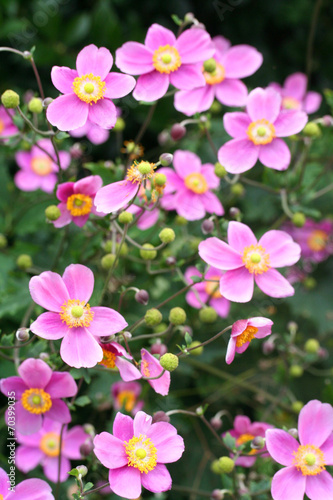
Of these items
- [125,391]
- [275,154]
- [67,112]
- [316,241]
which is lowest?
[125,391]

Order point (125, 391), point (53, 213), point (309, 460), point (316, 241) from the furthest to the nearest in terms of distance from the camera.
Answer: point (316, 241) < point (125, 391) < point (53, 213) < point (309, 460)

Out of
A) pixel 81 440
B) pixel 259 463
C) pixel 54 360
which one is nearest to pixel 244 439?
pixel 259 463

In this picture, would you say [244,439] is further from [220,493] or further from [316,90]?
[316,90]

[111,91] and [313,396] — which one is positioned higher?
[111,91]

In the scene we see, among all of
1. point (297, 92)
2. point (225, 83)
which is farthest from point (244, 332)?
point (297, 92)

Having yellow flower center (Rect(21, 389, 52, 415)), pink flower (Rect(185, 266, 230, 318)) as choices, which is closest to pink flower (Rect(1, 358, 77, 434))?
yellow flower center (Rect(21, 389, 52, 415))

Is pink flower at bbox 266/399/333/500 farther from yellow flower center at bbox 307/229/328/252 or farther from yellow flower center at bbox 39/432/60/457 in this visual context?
yellow flower center at bbox 307/229/328/252

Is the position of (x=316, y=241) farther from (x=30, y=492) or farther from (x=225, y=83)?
(x=30, y=492)
